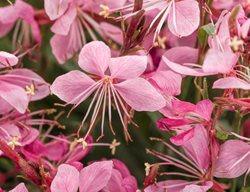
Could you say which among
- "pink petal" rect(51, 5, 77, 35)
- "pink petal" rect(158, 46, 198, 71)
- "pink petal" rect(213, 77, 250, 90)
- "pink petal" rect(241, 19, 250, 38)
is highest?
"pink petal" rect(241, 19, 250, 38)

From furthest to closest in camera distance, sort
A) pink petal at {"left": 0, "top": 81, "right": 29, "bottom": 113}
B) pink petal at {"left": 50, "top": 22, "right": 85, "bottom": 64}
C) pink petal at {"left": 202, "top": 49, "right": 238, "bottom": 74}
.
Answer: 1. pink petal at {"left": 50, "top": 22, "right": 85, "bottom": 64}
2. pink petal at {"left": 0, "top": 81, "right": 29, "bottom": 113}
3. pink petal at {"left": 202, "top": 49, "right": 238, "bottom": 74}

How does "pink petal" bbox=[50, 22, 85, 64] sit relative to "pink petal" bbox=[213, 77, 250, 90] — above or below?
below

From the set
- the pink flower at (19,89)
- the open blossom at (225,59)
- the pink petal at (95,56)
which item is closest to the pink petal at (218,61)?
the open blossom at (225,59)

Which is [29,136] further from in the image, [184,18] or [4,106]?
[184,18]

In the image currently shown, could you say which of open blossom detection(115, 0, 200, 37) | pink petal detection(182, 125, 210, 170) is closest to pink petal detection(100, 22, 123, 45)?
open blossom detection(115, 0, 200, 37)

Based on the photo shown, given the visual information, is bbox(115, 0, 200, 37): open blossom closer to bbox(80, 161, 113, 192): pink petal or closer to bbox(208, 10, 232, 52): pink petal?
bbox(208, 10, 232, 52): pink petal

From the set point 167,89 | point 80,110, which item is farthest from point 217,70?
point 80,110
